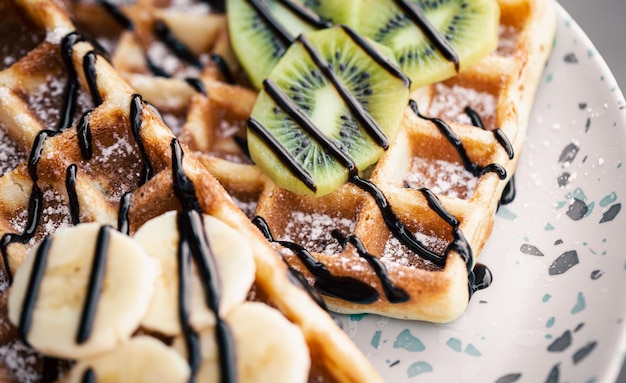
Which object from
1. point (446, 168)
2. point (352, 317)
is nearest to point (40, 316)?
point (352, 317)

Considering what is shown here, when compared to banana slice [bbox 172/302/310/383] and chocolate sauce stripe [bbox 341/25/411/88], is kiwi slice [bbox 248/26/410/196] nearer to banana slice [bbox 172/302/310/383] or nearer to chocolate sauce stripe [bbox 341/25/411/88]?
chocolate sauce stripe [bbox 341/25/411/88]

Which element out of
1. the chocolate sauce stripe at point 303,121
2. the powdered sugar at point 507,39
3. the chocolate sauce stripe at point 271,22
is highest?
the powdered sugar at point 507,39

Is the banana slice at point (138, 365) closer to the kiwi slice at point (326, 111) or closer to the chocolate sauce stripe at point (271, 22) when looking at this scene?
the kiwi slice at point (326, 111)

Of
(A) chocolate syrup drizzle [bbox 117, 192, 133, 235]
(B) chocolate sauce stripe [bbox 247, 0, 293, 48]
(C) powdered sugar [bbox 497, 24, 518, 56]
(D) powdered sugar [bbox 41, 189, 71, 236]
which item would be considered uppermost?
(C) powdered sugar [bbox 497, 24, 518, 56]

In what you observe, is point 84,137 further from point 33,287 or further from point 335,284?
point 335,284

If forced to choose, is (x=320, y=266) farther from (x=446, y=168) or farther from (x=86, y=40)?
(x=86, y=40)

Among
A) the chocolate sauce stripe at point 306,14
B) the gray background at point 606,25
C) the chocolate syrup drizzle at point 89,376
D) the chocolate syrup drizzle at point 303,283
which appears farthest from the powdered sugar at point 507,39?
the chocolate syrup drizzle at point 89,376

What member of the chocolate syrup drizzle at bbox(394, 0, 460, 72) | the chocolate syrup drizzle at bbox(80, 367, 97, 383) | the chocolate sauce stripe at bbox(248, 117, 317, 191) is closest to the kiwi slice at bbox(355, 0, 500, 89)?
the chocolate syrup drizzle at bbox(394, 0, 460, 72)
